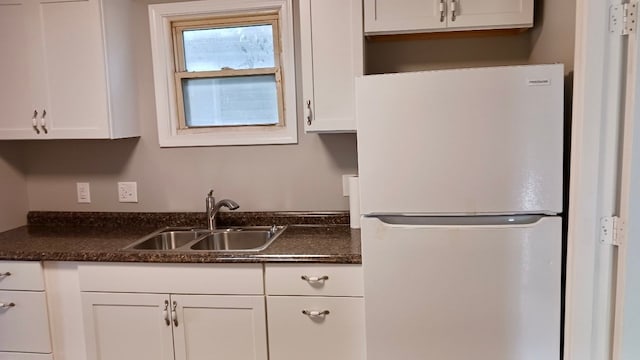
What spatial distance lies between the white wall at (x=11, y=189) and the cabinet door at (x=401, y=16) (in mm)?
2004


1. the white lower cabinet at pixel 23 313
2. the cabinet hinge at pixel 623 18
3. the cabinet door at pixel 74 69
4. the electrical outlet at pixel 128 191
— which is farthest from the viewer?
the electrical outlet at pixel 128 191

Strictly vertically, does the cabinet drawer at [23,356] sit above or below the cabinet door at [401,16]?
below

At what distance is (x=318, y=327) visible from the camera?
2.18 m

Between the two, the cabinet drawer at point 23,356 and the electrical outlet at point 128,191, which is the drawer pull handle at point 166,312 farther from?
the electrical outlet at point 128,191

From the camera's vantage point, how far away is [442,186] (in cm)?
191

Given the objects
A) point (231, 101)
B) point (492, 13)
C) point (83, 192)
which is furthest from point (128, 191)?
point (492, 13)

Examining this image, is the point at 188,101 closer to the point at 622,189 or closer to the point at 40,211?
the point at 40,211

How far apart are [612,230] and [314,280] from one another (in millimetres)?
1095

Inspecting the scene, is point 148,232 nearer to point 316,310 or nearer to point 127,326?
point 127,326

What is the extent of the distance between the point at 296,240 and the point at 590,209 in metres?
1.21

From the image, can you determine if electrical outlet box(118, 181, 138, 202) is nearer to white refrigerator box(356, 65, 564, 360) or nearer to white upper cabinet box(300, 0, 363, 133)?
white upper cabinet box(300, 0, 363, 133)

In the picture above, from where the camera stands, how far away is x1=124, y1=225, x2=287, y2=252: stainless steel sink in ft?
8.72

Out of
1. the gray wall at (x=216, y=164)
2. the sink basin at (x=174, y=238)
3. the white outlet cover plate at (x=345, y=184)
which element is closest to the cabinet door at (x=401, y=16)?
the gray wall at (x=216, y=164)

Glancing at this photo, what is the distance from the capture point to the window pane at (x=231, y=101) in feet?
8.96
